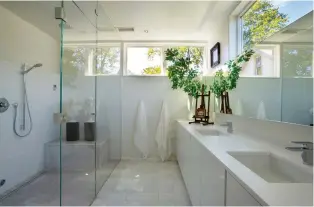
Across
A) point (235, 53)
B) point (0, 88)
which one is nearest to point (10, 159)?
point (0, 88)

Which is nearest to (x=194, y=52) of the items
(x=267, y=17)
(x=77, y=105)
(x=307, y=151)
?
(x=267, y=17)

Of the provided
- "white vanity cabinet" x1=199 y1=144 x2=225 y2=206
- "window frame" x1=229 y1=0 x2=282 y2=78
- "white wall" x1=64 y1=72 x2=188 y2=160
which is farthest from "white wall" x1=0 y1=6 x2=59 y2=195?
"window frame" x1=229 y1=0 x2=282 y2=78

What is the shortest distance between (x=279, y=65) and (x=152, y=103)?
2727 mm

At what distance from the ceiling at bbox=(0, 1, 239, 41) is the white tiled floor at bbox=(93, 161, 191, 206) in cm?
181

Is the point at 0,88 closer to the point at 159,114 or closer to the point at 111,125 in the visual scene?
the point at 111,125

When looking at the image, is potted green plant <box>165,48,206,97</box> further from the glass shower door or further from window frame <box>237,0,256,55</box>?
the glass shower door

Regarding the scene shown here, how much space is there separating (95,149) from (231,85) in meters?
1.90

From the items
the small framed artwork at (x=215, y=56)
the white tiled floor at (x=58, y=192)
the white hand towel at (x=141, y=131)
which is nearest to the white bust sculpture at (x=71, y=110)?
the white tiled floor at (x=58, y=192)

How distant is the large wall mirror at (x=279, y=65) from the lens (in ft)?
4.23

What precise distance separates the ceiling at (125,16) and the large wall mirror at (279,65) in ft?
2.21

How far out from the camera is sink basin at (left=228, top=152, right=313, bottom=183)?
1.15 m

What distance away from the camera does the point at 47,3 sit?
251cm

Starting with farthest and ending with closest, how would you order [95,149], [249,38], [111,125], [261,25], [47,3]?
[111,125] < [95,149] < [47,3] < [249,38] < [261,25]

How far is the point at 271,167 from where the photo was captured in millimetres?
1368
